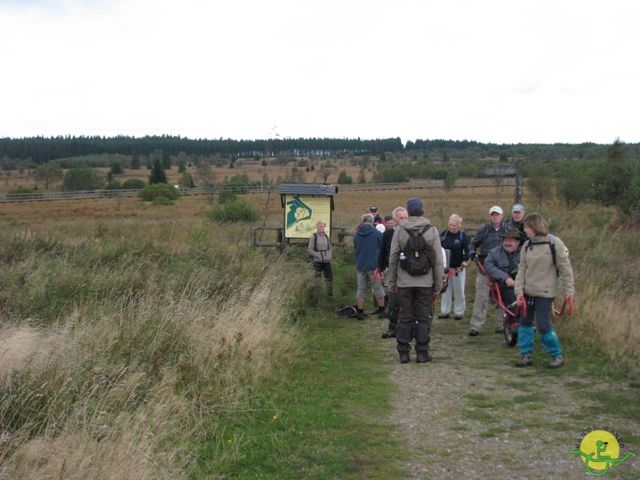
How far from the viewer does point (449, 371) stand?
25.7 feet

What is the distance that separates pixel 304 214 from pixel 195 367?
897 cm

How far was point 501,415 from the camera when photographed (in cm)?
615

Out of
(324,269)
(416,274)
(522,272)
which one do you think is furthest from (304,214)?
(522,272)

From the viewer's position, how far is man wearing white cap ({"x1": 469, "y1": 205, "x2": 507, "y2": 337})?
980 centimetres

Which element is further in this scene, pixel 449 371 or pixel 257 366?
pixel 449 371

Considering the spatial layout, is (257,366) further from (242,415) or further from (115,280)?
(115,280)

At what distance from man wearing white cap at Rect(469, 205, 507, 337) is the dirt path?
1.19m

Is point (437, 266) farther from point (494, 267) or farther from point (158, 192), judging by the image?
point (158, 192)

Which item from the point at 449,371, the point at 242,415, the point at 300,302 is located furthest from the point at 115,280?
the point at 449,371

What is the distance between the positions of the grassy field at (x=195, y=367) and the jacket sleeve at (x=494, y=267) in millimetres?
1270

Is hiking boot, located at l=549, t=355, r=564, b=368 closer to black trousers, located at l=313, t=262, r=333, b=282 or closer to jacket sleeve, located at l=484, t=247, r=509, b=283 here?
jacket sleeve, located at l=484, t=247, r=509, b=283

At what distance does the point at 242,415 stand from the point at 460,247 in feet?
18.6

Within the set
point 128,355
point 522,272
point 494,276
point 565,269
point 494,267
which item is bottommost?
point 128,355

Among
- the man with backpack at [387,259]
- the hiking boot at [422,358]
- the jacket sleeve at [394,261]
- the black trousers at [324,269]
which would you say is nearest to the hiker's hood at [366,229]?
the man with backpack at [387,259]
